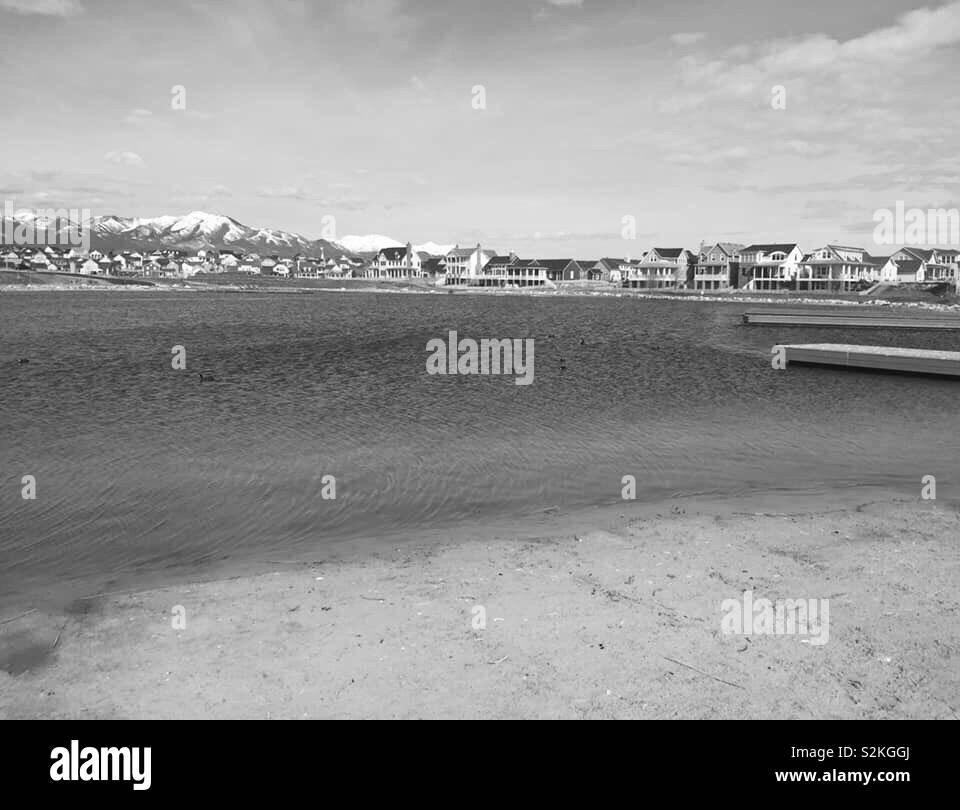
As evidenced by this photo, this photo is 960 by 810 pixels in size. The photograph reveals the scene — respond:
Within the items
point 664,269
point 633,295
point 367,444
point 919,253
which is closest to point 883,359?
point 367,444

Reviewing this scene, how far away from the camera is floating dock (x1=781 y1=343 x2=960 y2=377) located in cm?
3588

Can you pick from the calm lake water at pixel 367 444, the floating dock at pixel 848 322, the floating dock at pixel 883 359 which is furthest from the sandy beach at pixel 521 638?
the floating dock at pixel 848 322

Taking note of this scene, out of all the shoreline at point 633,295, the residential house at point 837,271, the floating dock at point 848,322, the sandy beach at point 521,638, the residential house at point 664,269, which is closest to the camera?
the sandy beach at point 521,638

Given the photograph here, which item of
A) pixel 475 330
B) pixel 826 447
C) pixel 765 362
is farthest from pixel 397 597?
pixel 475 330

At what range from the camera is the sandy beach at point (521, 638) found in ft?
24.2

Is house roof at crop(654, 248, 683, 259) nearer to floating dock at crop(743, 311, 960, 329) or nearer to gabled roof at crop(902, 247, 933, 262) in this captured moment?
gabled roof at crop(902, 247, 933, 262)

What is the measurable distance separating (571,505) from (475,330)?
5987 centimetres

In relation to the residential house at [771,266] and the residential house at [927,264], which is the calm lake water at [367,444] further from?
the residential house at [927,264]

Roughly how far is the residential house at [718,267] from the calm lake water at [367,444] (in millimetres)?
139096

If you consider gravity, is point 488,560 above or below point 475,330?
below

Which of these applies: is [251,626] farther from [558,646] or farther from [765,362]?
[765,362]
